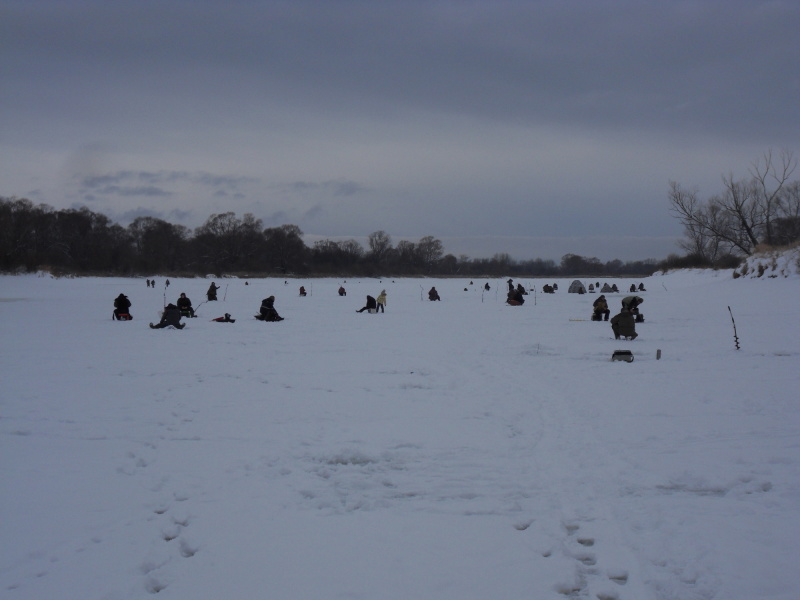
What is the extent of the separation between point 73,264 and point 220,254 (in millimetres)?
31885

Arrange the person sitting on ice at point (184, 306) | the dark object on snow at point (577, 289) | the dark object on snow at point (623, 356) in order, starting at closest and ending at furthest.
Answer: the dark object on snow at point (623, 356)
the person sitting on ice at point (184, 306)
the dark object on snow at point (577, 289)

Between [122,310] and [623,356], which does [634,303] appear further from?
[122,310]

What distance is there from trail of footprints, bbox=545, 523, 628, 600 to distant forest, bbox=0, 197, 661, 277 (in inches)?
3036

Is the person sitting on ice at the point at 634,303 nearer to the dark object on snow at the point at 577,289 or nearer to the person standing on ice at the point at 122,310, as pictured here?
the person standing on ice at the point at 122,310

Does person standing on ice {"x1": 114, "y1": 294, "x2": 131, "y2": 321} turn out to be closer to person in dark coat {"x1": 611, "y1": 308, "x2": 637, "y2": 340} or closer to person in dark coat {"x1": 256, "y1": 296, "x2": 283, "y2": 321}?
person in dark coat {"x1": 256, "y1": 296, "x2": 283, "y2": 321}

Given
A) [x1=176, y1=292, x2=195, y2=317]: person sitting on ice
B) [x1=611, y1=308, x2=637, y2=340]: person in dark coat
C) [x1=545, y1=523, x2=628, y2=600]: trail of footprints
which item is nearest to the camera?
[x1=545, y1=523, x2=628, y2=600]: trail of footprints

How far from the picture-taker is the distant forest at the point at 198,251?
8906 cm

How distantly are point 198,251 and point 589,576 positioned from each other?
13106 cm

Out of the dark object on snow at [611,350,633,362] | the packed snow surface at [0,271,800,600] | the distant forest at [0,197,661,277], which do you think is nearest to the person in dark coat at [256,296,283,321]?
the packed snow surface at [0,271,800,600]

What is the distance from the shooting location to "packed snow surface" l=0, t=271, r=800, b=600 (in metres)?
3.83

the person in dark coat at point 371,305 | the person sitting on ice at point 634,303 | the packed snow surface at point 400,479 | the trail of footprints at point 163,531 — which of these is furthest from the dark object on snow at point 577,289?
the trail of footprints at point 163,531

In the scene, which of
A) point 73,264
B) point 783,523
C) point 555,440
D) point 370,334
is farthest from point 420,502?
point 73,264

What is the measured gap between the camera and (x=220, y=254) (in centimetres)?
12556

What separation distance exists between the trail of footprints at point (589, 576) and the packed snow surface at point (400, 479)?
0.01m
